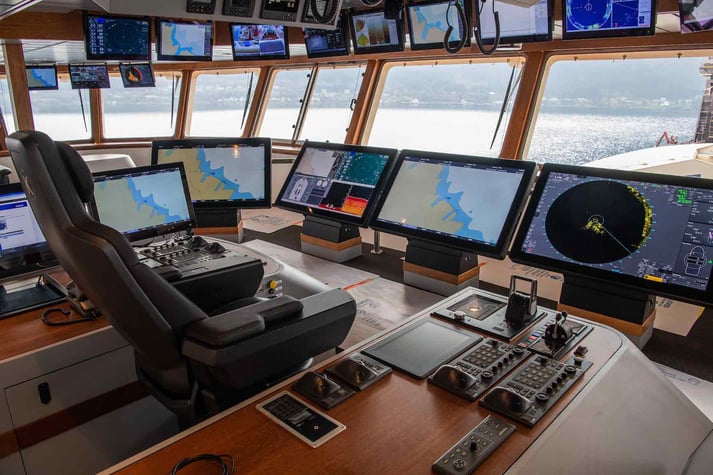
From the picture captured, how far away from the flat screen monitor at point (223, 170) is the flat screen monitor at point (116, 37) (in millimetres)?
1881

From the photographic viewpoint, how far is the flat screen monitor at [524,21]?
111 inches

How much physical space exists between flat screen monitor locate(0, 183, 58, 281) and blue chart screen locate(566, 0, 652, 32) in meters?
2.70

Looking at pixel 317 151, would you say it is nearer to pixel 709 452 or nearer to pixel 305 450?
pixel 305 450

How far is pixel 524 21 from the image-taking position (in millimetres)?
2918

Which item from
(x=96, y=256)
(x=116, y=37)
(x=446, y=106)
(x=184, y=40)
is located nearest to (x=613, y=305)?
(x=96, y=256)

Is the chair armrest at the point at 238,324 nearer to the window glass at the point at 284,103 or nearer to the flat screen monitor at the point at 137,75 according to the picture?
the window glass at the point at 284,103

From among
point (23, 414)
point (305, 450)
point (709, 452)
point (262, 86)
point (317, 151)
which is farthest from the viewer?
point (262, 86)

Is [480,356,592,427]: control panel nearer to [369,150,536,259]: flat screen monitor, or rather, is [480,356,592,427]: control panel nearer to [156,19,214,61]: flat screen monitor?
[369,150,536,259]: flat screen monitor

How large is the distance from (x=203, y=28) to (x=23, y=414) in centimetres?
357

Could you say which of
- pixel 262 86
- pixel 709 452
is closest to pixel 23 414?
pixel 709 452

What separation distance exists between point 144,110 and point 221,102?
55.1 inches

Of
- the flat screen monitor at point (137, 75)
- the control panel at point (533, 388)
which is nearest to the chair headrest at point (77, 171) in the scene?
the control panel at point (533, 388)

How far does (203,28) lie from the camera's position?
14.0 ft

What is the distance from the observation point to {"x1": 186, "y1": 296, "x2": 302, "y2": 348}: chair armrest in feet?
3.78
